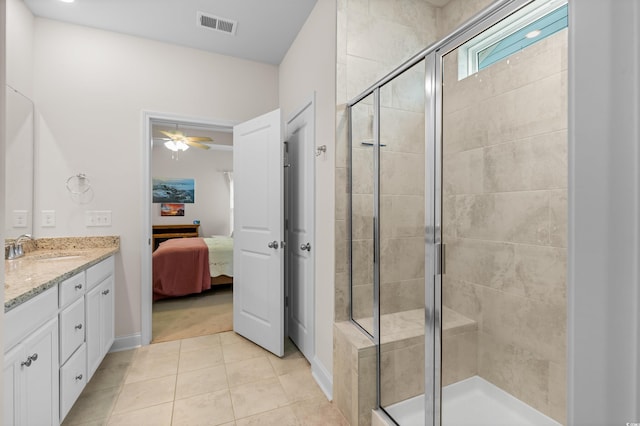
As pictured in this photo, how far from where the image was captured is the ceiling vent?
2.31 m

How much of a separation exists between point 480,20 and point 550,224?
112 cm

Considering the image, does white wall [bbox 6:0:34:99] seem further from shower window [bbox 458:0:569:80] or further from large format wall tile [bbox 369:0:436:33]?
shower window [bbox 458:0:569:80]

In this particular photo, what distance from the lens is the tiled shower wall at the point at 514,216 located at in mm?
1502

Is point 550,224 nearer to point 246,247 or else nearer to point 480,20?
point 480,20

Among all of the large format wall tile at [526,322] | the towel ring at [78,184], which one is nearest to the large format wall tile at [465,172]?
the large format wall tile at [526,322]

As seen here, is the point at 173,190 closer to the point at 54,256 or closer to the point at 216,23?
the point at 54,256

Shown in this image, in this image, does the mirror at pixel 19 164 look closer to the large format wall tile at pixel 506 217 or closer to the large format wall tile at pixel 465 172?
the large format wall tile at pixel 465 172

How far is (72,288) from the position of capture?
160 centimetres

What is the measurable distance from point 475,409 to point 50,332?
2247 mm

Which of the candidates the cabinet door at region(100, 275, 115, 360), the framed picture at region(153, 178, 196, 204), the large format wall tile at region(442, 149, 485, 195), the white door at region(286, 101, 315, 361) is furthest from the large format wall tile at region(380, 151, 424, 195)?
the framed picture at region(153, 178, 196, 204)

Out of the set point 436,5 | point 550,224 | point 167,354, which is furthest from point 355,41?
point 167,354

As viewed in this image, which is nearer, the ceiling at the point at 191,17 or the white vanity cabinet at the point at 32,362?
the white vanity cabinet at the point at 32,362

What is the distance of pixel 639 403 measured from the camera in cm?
31

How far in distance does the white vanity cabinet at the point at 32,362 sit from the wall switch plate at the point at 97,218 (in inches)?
48.2
